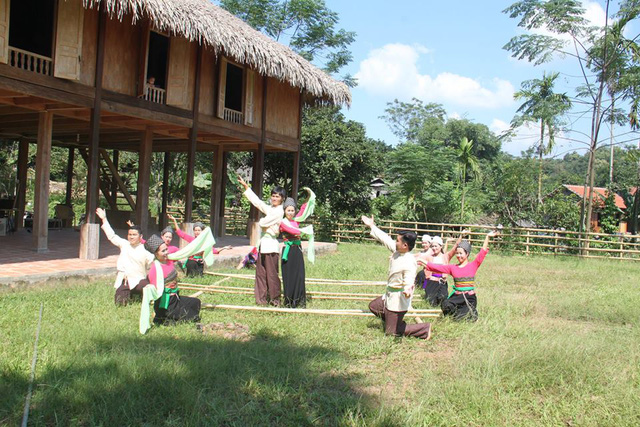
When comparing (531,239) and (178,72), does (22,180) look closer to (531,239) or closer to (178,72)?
(178,72)

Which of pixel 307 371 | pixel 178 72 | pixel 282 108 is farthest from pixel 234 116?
pixel 307 371

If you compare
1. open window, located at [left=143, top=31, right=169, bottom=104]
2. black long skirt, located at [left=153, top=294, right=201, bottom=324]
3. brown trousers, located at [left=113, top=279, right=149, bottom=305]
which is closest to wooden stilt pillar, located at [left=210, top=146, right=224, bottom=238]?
open window, located at [left=143, top=31, right=169, bottom=104]

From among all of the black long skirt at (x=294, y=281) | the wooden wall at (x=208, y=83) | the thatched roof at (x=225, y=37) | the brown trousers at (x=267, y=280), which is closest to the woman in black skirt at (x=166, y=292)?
the brown trousers at (x=267, y=280)

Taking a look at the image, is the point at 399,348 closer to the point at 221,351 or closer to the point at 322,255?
the point at 221,351

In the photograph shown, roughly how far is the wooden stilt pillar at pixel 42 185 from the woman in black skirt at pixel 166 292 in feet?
14.3

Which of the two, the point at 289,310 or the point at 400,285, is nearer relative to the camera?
the point at 400,285

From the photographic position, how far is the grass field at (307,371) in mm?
3344

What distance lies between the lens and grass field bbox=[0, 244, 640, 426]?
11.0 feet

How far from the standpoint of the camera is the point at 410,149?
2133 cm

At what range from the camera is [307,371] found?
4.12 metres

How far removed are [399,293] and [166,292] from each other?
2.32 meters

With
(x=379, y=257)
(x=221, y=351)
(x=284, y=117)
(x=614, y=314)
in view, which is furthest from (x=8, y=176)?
(x=614, y=314)

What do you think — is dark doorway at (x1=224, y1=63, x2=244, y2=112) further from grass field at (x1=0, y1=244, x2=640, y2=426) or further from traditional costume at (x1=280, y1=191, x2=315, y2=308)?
grass field at (x1=0, y1=244, x2=640, y2=426)

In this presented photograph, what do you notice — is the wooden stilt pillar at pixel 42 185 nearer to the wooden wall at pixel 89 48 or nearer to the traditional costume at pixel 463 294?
the wooden wall at pixel 89 48
